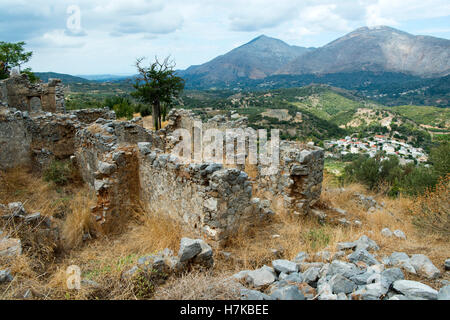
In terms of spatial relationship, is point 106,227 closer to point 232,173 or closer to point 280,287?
point 232,173

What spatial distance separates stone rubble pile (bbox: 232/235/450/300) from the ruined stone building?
1.62 m

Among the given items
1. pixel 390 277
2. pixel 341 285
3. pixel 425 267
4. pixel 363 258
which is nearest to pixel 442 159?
pixel 425 267

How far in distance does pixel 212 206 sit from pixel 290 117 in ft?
223

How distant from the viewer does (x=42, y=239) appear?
5.00 meters

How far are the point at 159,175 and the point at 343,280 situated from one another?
14.1ft

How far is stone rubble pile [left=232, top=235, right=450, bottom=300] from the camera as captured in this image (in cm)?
319

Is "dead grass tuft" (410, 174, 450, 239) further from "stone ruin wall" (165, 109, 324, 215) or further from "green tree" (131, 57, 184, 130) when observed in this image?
"green tree" (131, 57, 184, 130)

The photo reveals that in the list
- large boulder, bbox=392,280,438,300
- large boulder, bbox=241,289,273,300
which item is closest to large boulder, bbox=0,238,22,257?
large boulder, bbox=241,289,273,300

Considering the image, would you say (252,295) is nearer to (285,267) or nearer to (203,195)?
Result: (285,267)

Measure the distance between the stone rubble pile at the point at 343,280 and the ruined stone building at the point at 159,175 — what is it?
63.6 inches

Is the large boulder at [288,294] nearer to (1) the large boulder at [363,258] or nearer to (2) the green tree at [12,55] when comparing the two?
(1) the large boulder at [363,258]

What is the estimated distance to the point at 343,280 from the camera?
3432 mm

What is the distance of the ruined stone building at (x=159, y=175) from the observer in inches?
210

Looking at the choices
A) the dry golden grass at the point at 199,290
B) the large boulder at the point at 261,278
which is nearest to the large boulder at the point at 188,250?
the dry golden grass at the point at 199,290
